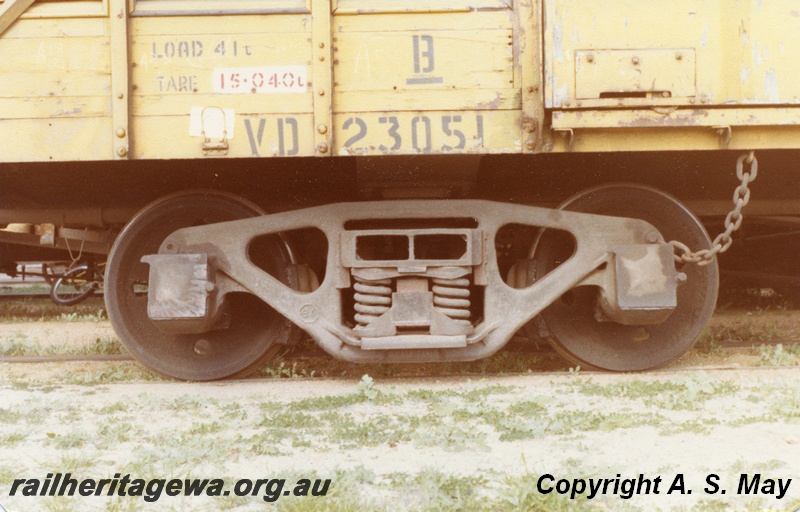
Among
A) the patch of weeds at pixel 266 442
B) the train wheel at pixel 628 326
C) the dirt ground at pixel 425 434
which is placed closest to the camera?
the dirt ground at pixel 425 434

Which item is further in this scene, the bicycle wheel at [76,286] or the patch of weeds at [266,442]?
the bicycle wheel at [76,286]

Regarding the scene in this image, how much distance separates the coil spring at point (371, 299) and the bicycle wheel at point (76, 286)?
5075 mm

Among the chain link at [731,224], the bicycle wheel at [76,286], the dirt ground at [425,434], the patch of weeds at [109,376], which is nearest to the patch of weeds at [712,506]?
the dirt ground at [425,434]

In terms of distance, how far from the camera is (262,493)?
6.81ft

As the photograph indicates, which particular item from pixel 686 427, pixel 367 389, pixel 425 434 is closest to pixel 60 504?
pixel 425 434

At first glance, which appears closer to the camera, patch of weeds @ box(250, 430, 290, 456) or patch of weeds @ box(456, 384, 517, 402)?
patch of weeds @ box(250, 430, 290, 456)

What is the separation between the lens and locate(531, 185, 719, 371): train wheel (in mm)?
3709

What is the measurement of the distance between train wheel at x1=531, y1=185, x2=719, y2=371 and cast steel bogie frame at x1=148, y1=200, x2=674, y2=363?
0.92 ft

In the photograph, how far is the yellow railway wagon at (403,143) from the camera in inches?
123

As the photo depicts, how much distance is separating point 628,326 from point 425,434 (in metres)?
1.77

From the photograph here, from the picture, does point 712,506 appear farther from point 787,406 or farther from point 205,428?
point 205,428

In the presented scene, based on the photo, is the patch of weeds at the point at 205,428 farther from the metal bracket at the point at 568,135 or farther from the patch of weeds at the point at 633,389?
the metal bracket at the point at 568,135

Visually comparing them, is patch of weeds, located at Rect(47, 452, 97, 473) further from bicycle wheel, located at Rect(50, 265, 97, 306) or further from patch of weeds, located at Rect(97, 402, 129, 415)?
bicycle wheel, located at Rect(50, 265, 97, 306)

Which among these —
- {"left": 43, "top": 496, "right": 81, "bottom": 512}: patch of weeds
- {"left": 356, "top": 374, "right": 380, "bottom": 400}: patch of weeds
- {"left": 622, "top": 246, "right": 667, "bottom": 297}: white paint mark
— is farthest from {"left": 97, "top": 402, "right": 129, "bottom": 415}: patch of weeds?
{"left": 622, "top": 246, "right": 667, "bottom": 297}: white paint mark
